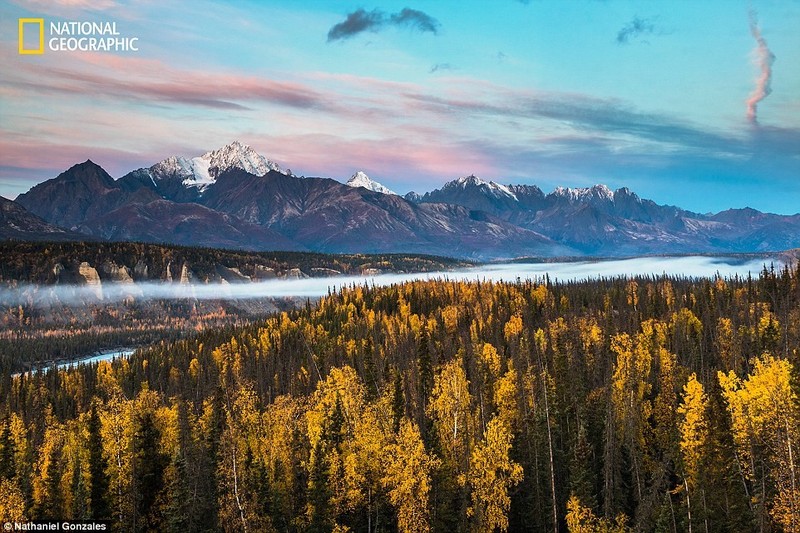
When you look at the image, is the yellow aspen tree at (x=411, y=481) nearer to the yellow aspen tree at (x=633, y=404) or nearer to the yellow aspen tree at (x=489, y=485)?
the yellow aspen tree at (x=489, y=485)

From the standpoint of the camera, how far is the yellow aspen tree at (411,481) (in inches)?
2810

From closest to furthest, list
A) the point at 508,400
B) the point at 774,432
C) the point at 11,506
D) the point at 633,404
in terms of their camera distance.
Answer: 1. the point at 774,432
2. the point at 11,506
3. the point at 633,404
4. the point at 508,400

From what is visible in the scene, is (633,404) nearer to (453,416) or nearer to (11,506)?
(453,416)

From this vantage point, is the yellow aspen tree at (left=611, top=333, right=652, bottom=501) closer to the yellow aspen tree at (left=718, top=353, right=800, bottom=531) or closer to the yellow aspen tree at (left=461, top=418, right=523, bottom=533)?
the yellow aspen tree at (left=718, top=353, right=800, bottom=531)

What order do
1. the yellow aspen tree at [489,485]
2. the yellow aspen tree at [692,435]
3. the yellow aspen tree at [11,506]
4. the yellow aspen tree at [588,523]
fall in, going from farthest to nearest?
1. the yellow aspen tree at [692,435]
2. the yellow aspen tree at [489,485]
3. the yellow aspen tree at [11,506]
4. the yellow aspen tree at [588,523]

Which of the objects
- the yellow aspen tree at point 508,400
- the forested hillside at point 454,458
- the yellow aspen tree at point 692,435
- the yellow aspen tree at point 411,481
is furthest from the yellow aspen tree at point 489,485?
the yellow aspen tree at point 508,400

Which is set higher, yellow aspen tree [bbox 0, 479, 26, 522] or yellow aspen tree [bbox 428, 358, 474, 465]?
yellow aspen tree [bbox 428, 358, 474, 465]

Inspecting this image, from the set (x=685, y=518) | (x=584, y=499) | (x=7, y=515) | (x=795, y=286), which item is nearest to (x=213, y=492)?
(x=7, y=515)

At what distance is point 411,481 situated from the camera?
70.4 metres

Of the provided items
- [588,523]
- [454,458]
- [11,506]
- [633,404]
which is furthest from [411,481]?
[11,506]

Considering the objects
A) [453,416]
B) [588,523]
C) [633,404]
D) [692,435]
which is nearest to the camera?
[588,523]

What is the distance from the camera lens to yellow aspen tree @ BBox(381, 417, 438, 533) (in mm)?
71375

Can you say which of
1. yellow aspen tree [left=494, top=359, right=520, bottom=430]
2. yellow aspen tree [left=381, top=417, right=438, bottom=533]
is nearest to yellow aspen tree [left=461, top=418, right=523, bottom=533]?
yellow aspen tree [left=381, top=417, right=438, bottom=533]

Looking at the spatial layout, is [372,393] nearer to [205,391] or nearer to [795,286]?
[205,391]
